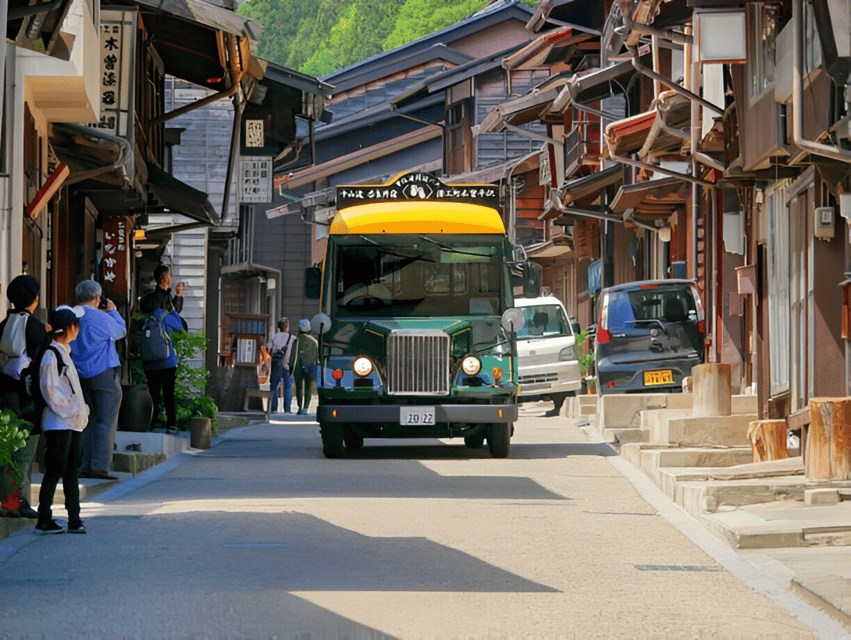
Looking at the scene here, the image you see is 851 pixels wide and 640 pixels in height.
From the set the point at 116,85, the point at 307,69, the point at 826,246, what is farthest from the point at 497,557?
the point at 307,69

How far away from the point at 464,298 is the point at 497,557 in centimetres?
879

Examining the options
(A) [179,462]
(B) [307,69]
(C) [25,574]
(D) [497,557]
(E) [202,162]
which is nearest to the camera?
(C) [25,574]

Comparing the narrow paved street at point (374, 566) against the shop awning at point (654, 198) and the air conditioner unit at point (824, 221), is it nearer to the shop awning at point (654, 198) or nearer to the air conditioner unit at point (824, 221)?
the air conditioner unit at point (824, 221)

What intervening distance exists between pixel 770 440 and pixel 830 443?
2751 mm

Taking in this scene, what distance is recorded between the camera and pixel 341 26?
111 metres

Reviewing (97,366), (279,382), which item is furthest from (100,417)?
(279,382)

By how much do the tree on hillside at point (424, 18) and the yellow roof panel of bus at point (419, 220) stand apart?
7911cm

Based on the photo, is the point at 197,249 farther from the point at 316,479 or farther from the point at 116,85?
the point at 316,479

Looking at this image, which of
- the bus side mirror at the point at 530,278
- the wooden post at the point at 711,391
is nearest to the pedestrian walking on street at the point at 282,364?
the bus side mirror at the point at 530,278

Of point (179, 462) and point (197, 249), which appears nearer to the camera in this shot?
point (179, 462)

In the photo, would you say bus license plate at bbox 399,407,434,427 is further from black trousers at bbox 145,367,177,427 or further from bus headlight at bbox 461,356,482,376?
black trousers at bbox 145,367,177,427

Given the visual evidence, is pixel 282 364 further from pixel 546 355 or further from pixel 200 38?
pixel 200 38

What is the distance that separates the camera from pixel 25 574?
8.75 metres

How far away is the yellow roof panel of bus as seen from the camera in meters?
18.5
